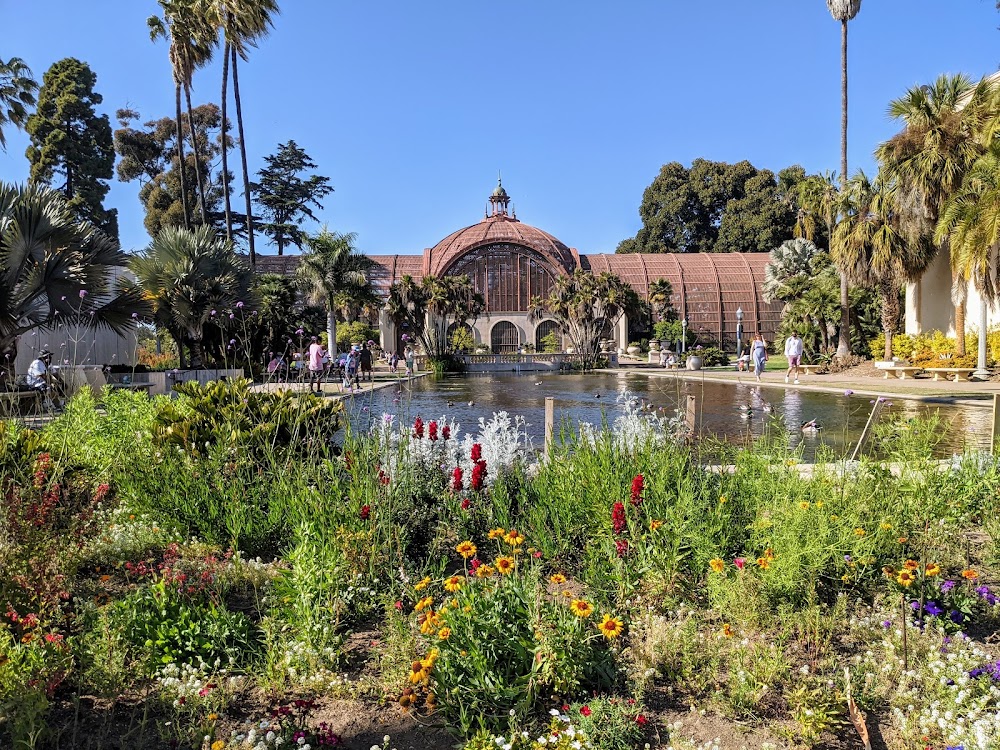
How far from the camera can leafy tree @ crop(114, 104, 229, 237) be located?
4375cm

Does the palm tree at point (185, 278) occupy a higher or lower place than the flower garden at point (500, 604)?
higher

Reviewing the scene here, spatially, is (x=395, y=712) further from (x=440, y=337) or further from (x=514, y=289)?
(x=514, y=289)

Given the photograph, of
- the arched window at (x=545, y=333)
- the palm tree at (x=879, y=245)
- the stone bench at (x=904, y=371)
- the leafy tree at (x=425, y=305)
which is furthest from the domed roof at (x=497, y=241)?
the stone bench at (x=904, y=371)

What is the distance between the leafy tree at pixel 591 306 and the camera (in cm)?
3466

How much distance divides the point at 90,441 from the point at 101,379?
420 inches

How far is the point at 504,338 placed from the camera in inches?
1923

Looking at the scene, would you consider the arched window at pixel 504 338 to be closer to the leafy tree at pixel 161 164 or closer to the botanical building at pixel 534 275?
the botanical building at pixel 534 275

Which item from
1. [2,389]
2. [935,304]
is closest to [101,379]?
[2,389]

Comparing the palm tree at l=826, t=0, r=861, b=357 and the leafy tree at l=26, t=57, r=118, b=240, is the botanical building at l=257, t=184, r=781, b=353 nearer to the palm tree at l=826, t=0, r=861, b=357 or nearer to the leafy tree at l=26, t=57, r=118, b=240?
the leafy tree at l=26, t=57, r=118, b=240

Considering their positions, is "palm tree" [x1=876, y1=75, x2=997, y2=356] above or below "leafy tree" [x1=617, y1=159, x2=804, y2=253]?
below

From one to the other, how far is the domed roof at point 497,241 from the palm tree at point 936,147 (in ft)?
87.4

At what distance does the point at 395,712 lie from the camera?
2.61m

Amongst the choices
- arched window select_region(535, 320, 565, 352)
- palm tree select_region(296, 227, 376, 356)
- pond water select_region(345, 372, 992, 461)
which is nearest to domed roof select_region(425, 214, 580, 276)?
arched window select_region(535, 320, 565, 352)

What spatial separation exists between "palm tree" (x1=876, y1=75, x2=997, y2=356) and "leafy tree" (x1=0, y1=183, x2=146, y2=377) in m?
20.8
